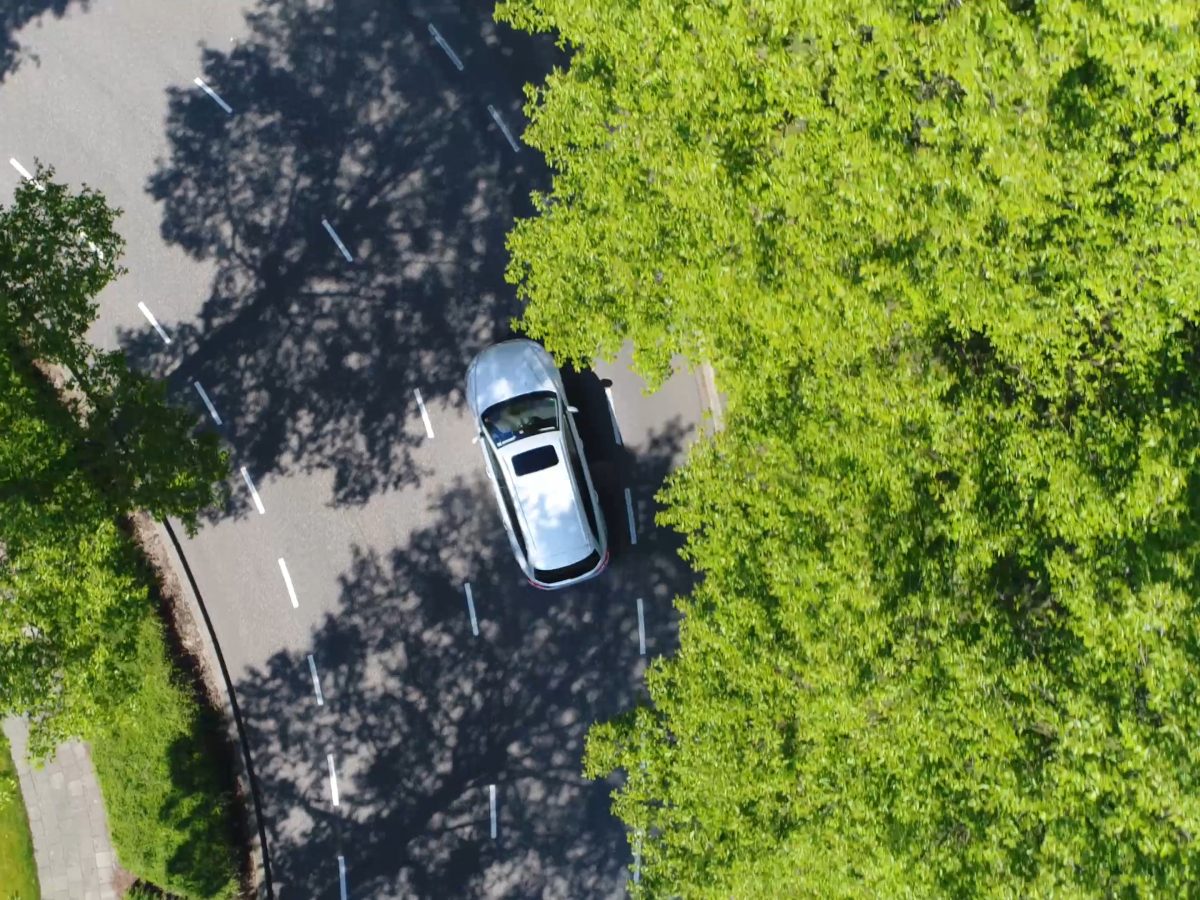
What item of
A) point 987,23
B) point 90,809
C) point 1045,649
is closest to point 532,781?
point 90,809

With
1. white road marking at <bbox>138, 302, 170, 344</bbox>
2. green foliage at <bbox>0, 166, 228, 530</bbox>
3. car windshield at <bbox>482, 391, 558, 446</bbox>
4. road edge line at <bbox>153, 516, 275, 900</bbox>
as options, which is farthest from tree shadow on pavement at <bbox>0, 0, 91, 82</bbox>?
car windshield at <bbox>482, 391, 558, 446</bbox>

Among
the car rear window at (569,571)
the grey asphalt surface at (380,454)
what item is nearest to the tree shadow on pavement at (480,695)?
the grey asphalt surface at (380,454)

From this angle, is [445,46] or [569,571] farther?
[445,46]

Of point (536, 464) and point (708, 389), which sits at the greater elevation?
point (708, 389)

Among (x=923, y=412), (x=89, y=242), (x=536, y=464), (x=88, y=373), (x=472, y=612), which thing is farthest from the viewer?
(x=472, y=612)

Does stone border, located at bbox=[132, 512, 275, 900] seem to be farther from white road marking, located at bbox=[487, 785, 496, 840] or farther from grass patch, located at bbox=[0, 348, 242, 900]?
white road marking, located at bbox=[487, 785, 496, 840]

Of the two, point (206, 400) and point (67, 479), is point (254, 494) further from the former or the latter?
point (67, 479)

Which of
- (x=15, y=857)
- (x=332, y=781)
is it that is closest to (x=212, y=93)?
(x=332, y=781)
